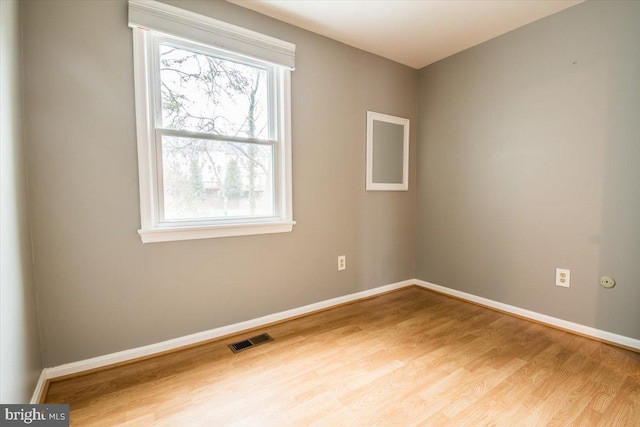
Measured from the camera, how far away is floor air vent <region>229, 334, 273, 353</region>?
2.05 metres

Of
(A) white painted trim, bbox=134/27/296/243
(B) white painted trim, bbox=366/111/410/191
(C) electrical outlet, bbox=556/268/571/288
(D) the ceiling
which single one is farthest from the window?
(C) electrical outlet, bbox=556/268/571/288

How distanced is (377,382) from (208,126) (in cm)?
197

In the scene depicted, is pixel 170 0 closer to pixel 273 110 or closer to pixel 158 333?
pixel 273 110

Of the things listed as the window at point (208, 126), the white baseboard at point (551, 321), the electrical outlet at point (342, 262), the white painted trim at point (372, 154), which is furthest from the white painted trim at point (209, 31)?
the white baseboard at point (551, 321)

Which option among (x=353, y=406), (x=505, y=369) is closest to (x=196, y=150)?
(x=353, y=406)

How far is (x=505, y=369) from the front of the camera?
5.83 feet

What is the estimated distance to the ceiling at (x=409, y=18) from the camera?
2.15 meters

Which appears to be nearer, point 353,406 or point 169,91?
point 353,406

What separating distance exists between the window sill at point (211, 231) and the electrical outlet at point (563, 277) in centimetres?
212

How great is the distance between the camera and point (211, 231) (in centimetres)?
211

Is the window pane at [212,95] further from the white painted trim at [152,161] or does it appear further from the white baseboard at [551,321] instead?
the white baseboard at [551,321]

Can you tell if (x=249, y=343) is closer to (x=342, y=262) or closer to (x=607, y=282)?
(x=342, y=262)

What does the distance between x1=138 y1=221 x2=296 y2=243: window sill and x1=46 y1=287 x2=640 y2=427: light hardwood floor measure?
771 mm

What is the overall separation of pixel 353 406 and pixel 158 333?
1.35m
